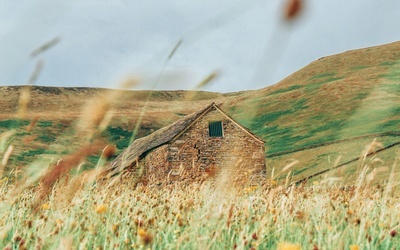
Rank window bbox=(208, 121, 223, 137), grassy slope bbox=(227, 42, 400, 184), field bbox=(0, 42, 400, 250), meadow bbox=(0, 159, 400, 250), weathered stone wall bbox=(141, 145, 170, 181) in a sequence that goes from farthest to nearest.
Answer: grassy slope bbox=(227, 42, 400, 184) → window bbox=(208, 121, 223, 137) → weathered stone wall bbox=(141, 145, 170, 181) → meadow bbox=(0, 159, 400, 250) → field bbox=(0, 42, 400, 250)

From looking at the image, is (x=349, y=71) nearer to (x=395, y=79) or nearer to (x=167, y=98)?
(x=395, y=79)

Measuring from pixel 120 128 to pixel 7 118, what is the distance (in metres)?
21.7

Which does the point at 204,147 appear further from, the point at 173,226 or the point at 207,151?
the point at 173,226

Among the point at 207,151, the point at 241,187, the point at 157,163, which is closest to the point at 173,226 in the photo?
the point at 241,187

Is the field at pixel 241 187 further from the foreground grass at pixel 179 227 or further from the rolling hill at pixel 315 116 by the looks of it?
the rolling hill at pixel 315 116

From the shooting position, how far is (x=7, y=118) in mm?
96438

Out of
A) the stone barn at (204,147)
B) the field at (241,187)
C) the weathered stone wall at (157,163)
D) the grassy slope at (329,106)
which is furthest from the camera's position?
the grassy slope at (329,106)

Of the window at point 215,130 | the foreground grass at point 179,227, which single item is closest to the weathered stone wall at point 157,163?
the window at point 215,130

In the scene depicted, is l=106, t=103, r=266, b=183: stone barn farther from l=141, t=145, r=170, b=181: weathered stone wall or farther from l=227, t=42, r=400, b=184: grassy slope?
l=227, t=42, r=400, b=184: grassy slope

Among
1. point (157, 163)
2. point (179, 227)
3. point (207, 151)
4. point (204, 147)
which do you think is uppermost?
point (204, 147)

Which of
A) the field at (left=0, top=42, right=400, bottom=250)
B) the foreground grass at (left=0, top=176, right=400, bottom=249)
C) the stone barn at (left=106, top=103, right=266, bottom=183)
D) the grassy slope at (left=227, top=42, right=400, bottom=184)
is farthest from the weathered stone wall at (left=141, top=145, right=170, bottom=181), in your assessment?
the foreground grass at (left=0, top=176, right=400, bottom=249)

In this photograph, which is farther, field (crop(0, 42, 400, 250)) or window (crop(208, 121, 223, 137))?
window (crop(208, 121, 223, 137))

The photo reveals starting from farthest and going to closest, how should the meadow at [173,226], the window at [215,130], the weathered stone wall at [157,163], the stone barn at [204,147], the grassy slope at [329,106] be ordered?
the grassy slope at [329,106] < the window at [215,130] < the stone barn at [204,147] < the weathered stone wall at [157,163] < the meadow at [173,226]

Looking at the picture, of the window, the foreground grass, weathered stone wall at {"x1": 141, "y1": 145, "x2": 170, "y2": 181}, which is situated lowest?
weathered stone wall at {"x1": 141, "y1": 145, "x2": 170, "y2": 181}
